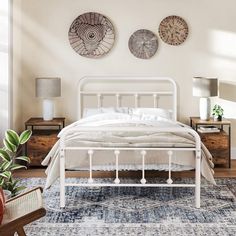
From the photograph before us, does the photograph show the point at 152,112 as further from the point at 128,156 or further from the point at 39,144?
the point at 128,156

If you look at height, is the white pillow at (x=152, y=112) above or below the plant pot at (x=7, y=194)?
above

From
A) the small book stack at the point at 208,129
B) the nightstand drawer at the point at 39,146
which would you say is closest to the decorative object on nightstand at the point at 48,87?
the nightstand drawer at the point at 39,146

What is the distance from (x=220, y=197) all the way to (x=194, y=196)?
242mm

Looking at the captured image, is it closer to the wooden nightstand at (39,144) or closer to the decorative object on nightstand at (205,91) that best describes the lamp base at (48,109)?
the wooden nightstand at (39,144)

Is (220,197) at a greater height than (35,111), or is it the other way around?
(35,111)

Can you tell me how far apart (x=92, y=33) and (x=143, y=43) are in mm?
646

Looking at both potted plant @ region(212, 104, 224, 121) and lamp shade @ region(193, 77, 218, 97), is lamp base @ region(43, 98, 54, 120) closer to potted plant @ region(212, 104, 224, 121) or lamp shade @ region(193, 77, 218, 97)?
lamp shade @ region(193, 77, 218, 97)

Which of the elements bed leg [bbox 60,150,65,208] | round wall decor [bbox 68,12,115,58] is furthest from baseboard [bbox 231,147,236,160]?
bed leg [bbox 60,150,65,208]

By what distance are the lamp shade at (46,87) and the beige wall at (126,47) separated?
366 millimetres

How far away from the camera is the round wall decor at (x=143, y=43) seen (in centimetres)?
670

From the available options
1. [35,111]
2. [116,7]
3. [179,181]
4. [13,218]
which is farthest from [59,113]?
[13,218]

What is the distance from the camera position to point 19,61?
6.68 metres

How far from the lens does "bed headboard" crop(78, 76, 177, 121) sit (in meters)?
6.75

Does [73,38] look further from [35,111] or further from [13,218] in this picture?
[13,218]
